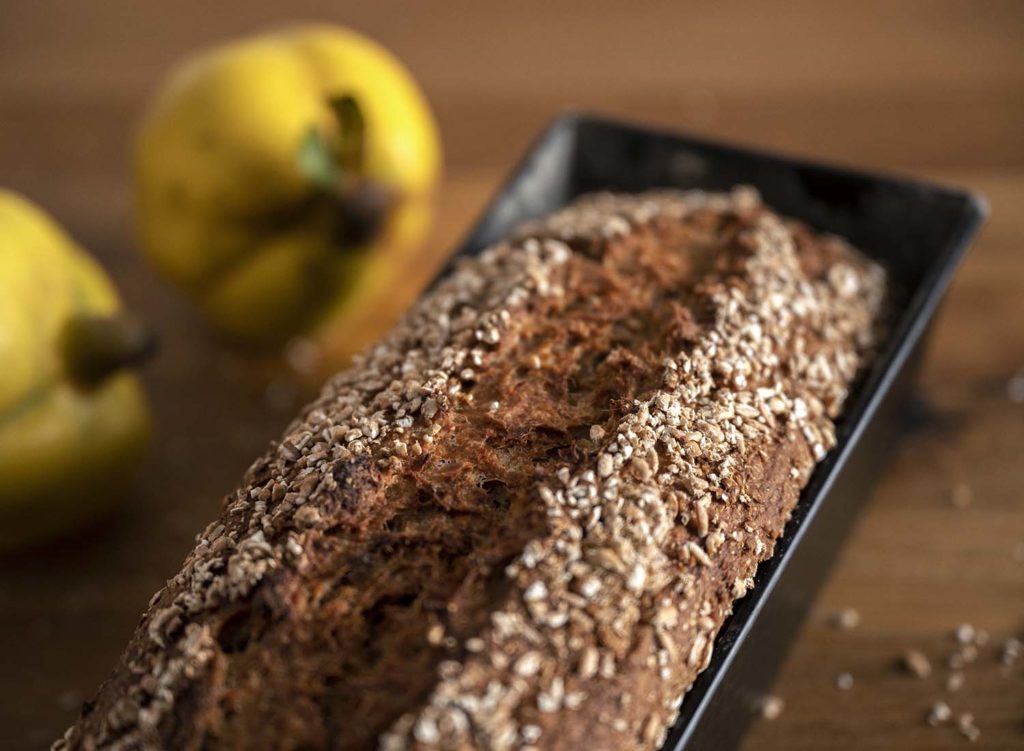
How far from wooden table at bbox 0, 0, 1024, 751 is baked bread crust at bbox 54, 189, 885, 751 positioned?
398 millimetres

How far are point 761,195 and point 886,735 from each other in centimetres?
84

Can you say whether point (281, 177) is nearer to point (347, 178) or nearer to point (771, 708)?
point (347, 178)

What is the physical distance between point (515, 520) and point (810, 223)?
89cm

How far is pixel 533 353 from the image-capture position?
4.87 ft

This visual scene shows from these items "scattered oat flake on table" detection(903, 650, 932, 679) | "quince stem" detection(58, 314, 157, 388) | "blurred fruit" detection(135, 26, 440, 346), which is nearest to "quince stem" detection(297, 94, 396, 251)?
"blurred fruit" detection(135, 26, 440, 346)

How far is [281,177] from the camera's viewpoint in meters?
1.98

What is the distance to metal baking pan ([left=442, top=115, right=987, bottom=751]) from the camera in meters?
1.37

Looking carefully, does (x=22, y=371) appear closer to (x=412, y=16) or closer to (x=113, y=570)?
(x=113, y=570)

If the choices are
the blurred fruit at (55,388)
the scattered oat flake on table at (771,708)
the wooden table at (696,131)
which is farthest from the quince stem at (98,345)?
the scattered oat flake on table at (771,708)

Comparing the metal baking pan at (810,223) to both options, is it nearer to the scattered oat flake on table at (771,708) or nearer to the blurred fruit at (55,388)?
the scattered oat flake on table at (771,708)

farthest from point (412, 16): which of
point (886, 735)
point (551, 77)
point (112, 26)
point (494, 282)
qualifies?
point (886, 735)

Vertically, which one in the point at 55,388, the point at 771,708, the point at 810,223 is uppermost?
the point at 810,223

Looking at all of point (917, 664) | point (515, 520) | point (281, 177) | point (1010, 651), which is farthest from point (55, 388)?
point (1010, 651)

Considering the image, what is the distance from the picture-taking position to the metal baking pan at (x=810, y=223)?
4.51ft
